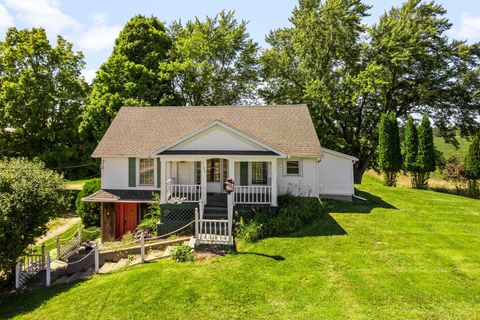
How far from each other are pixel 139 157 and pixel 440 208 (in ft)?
57.6

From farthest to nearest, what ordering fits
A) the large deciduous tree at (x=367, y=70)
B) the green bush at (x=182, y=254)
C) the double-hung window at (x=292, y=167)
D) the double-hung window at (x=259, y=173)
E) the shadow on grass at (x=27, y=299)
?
the large deciduous tree at (x=367, y=70) < the double-hung window at (x=292, y=167) < the double-hung window at (x=259, y=173) < the green bush at (x=182, y=254) < the shadow on grass at (x=27, y=299)

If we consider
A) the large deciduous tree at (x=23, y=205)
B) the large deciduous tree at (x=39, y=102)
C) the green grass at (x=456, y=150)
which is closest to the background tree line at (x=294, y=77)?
the large deciduous tree at (x=39, y=102)

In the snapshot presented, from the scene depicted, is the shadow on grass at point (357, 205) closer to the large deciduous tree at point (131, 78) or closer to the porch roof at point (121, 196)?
the porch roof at point (121, 196)

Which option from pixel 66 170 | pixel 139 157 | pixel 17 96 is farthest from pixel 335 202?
pixel 17 96

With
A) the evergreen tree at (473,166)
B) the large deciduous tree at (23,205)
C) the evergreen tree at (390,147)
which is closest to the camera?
the large deciduous tree at (23,205)

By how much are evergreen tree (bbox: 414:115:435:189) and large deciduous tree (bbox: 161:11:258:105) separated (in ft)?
55.7

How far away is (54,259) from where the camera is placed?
12.9 metres

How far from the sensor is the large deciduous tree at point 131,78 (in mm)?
26156

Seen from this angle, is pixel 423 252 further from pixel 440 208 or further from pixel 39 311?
pixel 39 311

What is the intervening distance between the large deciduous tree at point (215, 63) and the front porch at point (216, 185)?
16181 millimetres

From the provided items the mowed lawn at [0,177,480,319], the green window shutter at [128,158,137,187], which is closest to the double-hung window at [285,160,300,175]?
the mowed lawn at [0,177,480,319]

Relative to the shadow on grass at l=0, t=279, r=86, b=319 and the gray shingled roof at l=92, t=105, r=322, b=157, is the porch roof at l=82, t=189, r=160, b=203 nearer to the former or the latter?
the gray shingled roof at l=92, t=105, r=322, b=157

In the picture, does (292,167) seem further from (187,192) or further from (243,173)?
(187,192)

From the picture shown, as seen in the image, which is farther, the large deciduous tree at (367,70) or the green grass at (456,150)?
the green grass at (456,150)
